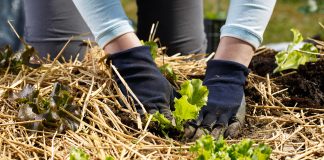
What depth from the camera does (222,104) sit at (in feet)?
5.28

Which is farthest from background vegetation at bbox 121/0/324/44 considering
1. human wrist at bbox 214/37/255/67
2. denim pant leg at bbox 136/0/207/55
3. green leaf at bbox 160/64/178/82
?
human wrist at bbox 214/37/255/67

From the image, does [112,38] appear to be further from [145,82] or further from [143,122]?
[143,122]

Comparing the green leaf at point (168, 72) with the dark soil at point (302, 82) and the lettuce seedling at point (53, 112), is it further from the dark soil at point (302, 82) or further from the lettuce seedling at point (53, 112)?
the lettuce seedling at point (53, 112)

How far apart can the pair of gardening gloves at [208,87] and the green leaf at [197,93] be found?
56mm

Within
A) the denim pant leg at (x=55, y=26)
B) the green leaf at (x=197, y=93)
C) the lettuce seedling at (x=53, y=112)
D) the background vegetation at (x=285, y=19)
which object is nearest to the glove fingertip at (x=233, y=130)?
the green leaf at (x=197, y=93)

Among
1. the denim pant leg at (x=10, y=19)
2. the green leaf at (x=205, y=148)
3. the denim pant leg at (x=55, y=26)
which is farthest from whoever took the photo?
the denim pant leg at (x=10, y=19)

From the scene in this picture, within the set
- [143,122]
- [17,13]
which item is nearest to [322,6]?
[17,13]

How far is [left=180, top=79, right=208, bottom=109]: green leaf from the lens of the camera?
5.09 ft

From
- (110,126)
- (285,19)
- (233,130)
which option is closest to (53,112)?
(110,126)

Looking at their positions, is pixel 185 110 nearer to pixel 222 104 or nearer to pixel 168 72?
pixel 222 104

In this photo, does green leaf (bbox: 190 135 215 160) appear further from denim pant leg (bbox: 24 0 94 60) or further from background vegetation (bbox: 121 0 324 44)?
background vegetation (bbox: 121 0 324 44)

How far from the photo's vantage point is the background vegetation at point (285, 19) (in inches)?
206

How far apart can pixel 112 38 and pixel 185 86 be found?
0.85 ft

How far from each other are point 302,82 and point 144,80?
559mm
